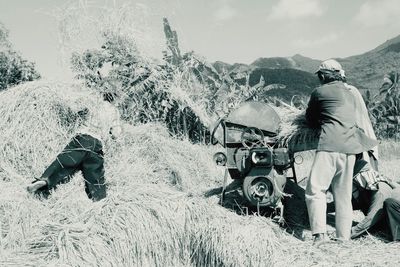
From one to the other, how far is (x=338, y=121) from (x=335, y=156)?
36cm

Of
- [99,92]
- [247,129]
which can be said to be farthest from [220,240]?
[99,92]

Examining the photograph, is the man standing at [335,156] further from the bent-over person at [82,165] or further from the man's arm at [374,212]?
the bent-over person at [82,165]

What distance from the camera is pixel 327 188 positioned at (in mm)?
4984

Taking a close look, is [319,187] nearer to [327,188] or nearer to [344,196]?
[327,188]

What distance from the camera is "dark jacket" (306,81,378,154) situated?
4.94 meters

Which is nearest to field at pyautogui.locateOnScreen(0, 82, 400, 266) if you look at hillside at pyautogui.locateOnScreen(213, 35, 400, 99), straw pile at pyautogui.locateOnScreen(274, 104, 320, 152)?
straw pile at pyautogui.locateOnScreen(274, 104, 320, 152)

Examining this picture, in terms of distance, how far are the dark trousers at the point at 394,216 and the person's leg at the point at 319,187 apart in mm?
716

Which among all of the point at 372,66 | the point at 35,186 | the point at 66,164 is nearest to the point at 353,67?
the point at 372,66

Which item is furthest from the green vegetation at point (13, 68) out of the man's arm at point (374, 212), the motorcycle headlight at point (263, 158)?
the man's arm at point (374, 212)

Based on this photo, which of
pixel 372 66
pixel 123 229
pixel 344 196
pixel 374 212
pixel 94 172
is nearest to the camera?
pixel 123 229

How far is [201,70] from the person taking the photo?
1036 cm

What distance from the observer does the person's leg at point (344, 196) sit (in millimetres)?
4980

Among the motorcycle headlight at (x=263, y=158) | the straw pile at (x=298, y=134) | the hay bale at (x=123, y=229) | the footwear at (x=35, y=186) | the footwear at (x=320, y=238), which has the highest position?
the straw pile at (x=298, y=134)

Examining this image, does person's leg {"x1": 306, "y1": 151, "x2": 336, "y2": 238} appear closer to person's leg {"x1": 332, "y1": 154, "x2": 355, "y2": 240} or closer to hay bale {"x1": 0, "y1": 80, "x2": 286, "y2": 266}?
person's leg {"x1": 332, "y1": 154, "x2": 355, "y2": 240}
